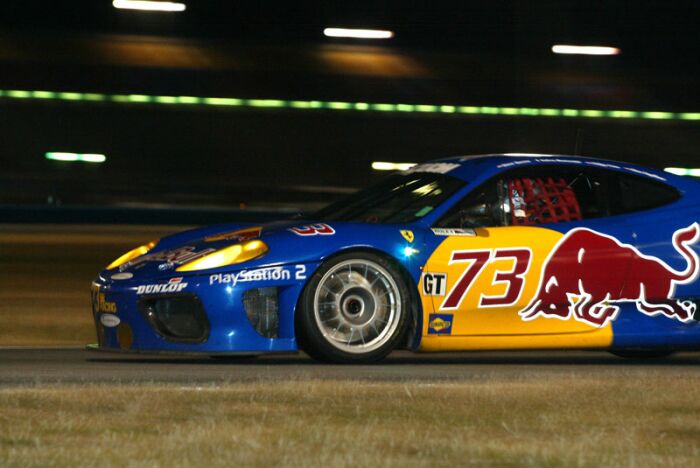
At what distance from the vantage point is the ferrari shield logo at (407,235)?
6430 millimetres

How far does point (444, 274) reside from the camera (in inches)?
253

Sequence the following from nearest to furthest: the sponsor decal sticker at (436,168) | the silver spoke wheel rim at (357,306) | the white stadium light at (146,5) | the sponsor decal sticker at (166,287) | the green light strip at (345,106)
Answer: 1. the sponsor decal sticker at (166,287)
2. the silver spoke wheel rim at (357,306)
3. the sponsor decal sticker at (436,168)
4. the green light strip at (345,106)
5. the white stadium light at (146,5)

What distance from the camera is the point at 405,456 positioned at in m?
4.00

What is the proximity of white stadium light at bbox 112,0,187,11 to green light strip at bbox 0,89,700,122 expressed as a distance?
235 cm

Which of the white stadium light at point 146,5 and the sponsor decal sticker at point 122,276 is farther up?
the white stadium light at point 146,5

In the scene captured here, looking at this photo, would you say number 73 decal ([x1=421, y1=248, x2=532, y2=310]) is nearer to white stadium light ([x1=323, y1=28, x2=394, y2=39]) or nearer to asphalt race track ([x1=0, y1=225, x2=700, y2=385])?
asphalt race track ([x1=0, y1=225, x2=700, y2=385])

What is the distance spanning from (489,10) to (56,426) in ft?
102

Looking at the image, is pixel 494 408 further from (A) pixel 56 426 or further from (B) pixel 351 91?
(B) pixel 351 91

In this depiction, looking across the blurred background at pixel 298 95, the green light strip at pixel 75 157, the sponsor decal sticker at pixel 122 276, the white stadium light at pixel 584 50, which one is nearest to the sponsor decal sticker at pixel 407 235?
the sponsor decal sticker at pixel 122 276

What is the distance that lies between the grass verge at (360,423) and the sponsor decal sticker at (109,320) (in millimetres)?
929

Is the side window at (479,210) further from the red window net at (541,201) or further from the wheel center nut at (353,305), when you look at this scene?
the wheel center nut at (353,305)

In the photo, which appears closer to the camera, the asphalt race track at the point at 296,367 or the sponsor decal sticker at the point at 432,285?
the asphalt race track at the point at 296,367

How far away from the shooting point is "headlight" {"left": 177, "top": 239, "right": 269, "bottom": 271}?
6.25m

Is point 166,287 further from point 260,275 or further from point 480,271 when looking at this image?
point 480,271
